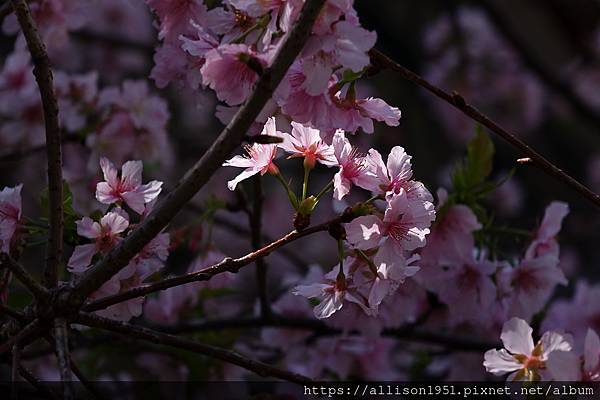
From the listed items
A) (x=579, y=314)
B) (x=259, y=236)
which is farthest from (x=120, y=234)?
(x=579, y=314)

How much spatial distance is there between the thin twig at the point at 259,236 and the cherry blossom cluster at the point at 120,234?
0.23 metres

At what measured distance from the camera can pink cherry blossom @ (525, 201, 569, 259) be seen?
1418mm

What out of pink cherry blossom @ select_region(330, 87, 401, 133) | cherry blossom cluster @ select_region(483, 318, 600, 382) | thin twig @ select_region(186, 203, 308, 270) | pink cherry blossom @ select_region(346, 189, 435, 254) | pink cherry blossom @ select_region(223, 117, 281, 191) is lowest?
cherry blossom cluster @ select_region(483, 318, 600, 382)

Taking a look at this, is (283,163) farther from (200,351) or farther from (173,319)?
(200,351)

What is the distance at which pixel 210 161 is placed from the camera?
2.68 ft

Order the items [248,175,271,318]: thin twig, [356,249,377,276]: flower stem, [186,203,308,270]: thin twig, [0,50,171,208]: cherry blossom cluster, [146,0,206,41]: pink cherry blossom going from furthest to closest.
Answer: [186,203,308,270]: thin twig → [0,50,171,208]: cherry blossom cluster → [248,175,271,318]: thin twig → [146,0,206,41]: pink cherry blossom → [356,249,377,276]: flower stem

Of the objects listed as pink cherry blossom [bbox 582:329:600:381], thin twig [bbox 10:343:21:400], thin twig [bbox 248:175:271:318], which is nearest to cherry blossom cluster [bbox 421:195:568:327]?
thin twig [bbox 248:175:271:318]

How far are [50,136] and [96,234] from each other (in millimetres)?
153

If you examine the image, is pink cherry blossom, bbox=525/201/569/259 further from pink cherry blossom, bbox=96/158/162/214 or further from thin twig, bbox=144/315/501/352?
pink cherry blossom, bbox=96/158/162/214

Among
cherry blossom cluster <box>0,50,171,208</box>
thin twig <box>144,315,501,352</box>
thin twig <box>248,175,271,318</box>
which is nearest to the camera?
thin twig <box>248,175,271,318</box>

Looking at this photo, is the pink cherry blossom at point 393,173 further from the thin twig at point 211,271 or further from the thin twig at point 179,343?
the thin twig at point 179,343

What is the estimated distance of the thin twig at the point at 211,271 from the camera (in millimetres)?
890

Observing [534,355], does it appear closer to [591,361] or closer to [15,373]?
[591,361]

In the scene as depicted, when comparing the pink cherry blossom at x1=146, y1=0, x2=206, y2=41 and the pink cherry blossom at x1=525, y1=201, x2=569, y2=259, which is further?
the pink cherry blossom at x1=525, y1=201, x2=569, y2=259
